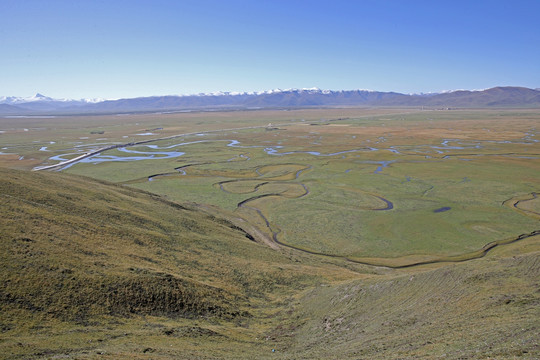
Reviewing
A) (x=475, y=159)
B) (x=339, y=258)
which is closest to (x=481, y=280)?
(x=339, y=258)

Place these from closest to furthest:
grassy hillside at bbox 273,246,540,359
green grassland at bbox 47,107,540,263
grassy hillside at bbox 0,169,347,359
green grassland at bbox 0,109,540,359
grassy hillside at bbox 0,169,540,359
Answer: grassy hillside at bbox 273,246,540,359 < grassy hillside at bbox 0,169,540,359 < green grassland at bbox 0,109,540,359 < grassy hillside at bbox 0,169,347,359 < green grassland at bbox 47,107,540,263

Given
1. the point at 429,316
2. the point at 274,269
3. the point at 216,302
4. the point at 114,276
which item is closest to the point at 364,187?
the point at 274,269

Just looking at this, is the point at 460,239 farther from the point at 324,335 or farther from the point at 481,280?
the point at 324,335

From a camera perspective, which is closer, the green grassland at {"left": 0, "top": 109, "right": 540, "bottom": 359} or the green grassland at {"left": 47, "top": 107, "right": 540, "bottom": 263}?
the green grassland at {"left": 0, "top": 109, "right": 540, "bottom": 359}

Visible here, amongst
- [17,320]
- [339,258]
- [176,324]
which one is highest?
[17,320]

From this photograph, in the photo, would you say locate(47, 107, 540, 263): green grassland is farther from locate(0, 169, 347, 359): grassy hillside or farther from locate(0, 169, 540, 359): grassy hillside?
locate(0, 169, 347, 359): grassy hillside

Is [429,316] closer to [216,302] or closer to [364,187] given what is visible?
[216,302]

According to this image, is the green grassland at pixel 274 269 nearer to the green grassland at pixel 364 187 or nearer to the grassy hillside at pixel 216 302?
the grassy hillside at pixel 216 302

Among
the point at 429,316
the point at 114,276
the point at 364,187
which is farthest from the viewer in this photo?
the point at 364,187

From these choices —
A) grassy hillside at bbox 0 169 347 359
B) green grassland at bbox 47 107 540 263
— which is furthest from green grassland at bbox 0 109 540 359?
green grassland at bbox 47 107 540 263
